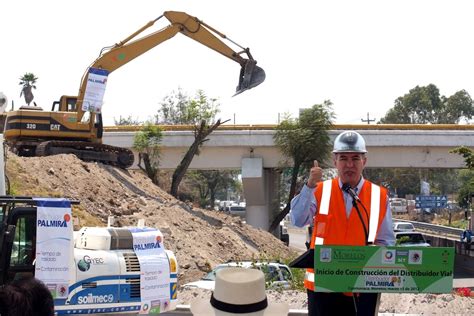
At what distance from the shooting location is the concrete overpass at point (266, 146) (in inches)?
1804

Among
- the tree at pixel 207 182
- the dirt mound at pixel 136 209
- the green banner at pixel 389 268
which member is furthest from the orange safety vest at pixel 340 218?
the tree at pixel 207 182

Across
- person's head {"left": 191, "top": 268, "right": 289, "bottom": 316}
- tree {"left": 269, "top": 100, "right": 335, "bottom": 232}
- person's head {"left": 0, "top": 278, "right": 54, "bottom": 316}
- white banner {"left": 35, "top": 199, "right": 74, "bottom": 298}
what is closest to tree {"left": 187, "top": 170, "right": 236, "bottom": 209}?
tree {"left": 269, "top": 100, "right": 335, "bottom": 232}

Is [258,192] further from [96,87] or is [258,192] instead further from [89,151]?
[96,87]

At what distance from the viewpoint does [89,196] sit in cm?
2689

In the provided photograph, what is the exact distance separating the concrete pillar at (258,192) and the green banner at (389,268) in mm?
41103

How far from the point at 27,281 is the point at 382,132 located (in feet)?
139

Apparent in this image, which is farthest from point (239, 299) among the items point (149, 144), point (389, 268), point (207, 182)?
point (207, 182)

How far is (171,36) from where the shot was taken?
111ft

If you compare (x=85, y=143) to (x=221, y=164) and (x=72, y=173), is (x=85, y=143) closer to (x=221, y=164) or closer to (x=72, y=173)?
(x=72, y=173)

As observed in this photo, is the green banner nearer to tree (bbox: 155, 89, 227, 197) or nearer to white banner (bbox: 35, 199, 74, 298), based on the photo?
white banner (bbox: 35, 199, 74, 298)

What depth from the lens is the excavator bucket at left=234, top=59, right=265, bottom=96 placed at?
106 feet

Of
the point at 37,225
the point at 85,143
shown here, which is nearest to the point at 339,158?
the point at 37,225

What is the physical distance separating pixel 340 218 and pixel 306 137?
128 ft

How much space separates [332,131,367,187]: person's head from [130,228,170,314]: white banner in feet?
21.6
